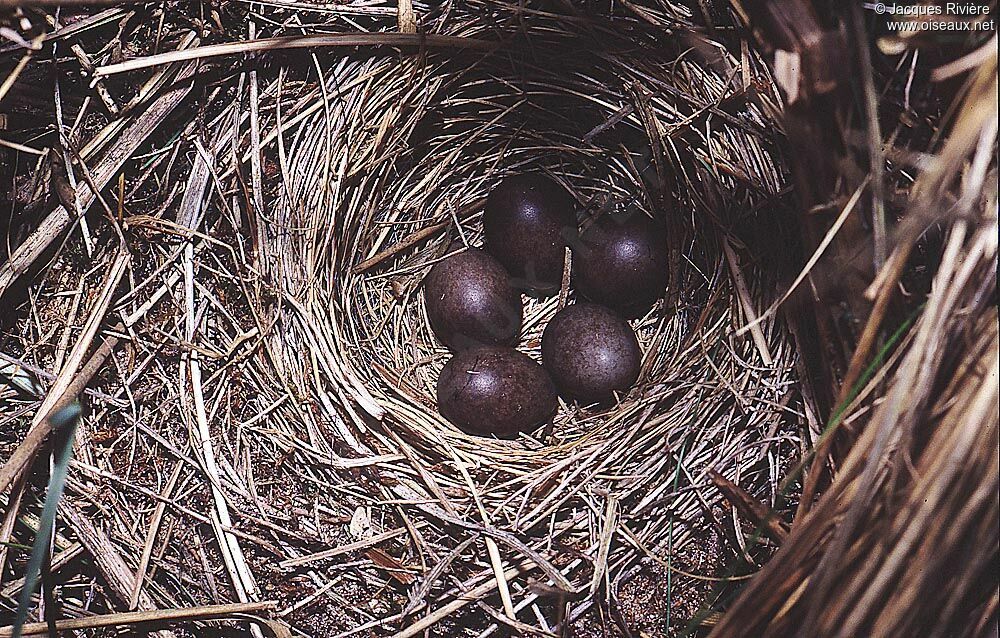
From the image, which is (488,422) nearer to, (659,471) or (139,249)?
(659,471)

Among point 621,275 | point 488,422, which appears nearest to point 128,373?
point 488,422

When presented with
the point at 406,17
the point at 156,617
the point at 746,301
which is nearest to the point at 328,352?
the point at 156,617

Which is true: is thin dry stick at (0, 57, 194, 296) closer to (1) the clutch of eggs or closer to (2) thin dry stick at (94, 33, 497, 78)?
(2) thin dry stick at (94, 33, 497, 78)

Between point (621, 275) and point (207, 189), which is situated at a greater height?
point (207, 189)

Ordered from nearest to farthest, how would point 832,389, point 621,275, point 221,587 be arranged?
point 832,389, point 221,587, point 621,275

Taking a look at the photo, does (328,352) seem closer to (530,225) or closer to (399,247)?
(399,247)

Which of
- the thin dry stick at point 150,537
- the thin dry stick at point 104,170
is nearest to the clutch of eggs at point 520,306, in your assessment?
the thin dry stick at point 150,537

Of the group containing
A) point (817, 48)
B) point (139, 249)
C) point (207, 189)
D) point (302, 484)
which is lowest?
point (302, 484)
